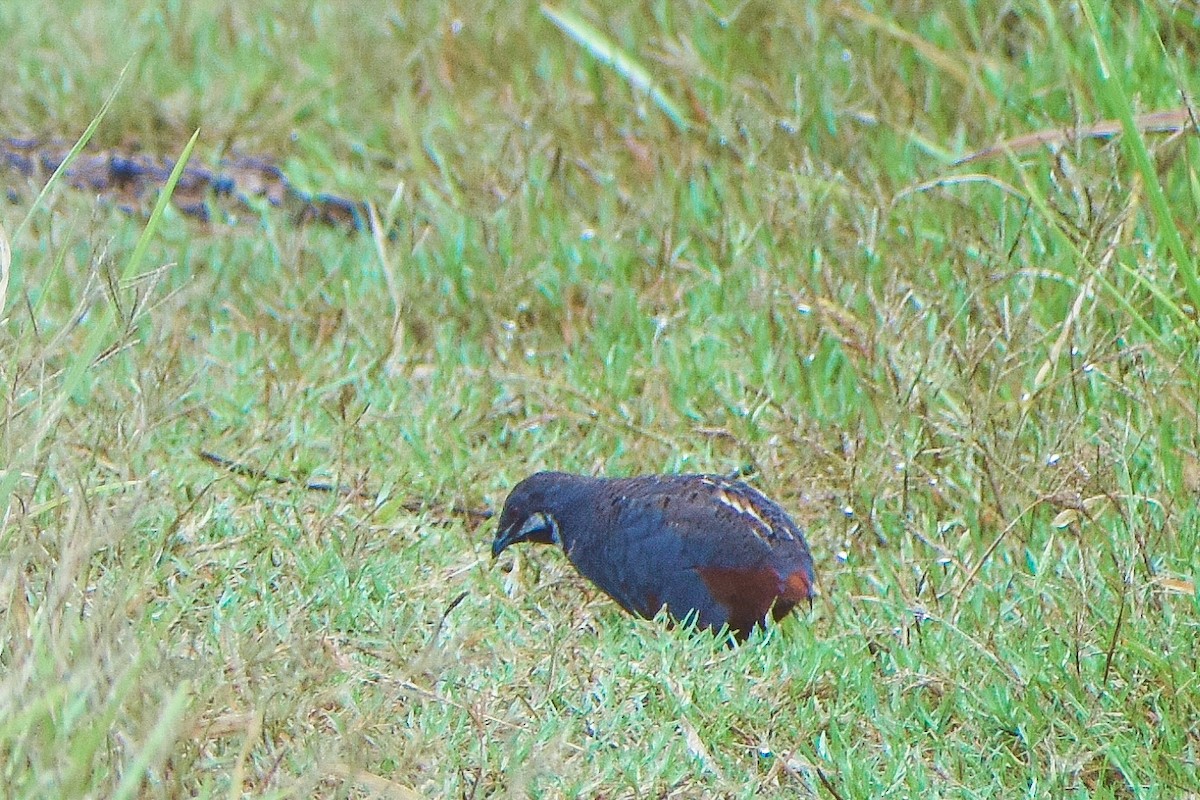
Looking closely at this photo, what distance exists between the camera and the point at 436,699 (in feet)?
9.31

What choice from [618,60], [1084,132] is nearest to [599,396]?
[1084,132]

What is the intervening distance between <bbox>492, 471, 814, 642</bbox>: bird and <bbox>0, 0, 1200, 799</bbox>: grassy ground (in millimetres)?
97

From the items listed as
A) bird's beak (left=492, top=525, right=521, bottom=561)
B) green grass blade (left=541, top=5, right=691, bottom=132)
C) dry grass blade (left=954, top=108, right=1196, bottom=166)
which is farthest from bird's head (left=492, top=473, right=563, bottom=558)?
green grass blade (left=541, top=5, right=691, bottom=132)

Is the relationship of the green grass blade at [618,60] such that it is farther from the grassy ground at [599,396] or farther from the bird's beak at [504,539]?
the bird's beak at [504,539]

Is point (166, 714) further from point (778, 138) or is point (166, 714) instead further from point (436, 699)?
point (778, 138)

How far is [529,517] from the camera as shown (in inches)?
147

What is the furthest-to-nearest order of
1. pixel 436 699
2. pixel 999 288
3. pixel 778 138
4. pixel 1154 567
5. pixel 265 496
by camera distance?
pixel 778 138, pixel 999 288, pixel 265 496, pixel 1154 567, pixel 436 699

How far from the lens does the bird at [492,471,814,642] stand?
3.46 meters

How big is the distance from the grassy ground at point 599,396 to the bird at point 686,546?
97mm

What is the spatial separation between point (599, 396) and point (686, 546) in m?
1.05

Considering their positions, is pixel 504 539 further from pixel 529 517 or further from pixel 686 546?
pixel 686 546

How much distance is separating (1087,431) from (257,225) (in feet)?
9.30

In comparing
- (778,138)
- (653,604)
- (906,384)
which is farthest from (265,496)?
(778,138)

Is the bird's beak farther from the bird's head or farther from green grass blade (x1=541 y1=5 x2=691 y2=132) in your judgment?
green grass blade (x1=541 y1=5 x2=691 y2=132)
